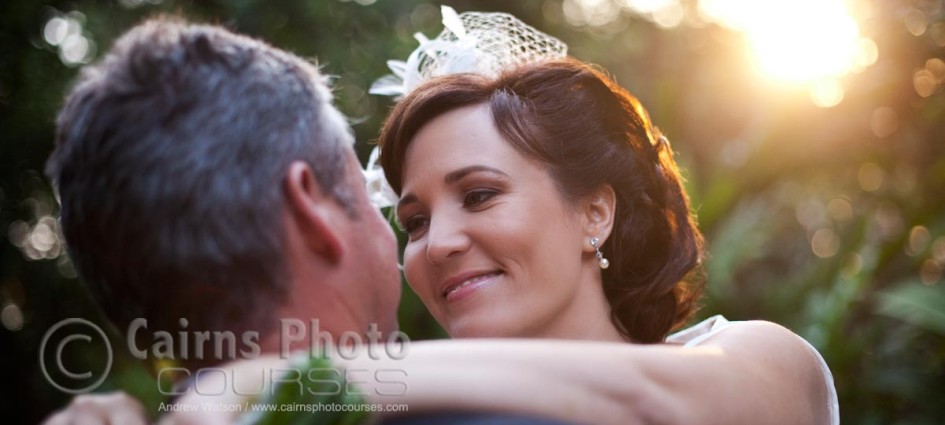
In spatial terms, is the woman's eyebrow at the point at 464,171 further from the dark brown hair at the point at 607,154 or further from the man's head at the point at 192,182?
the man's head at the point at 192,182

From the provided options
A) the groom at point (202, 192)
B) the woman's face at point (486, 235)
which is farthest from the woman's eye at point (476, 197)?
the groom at point (202, 192)

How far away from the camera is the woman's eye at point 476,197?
2.92 m

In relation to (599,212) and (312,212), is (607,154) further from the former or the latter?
(312,212)

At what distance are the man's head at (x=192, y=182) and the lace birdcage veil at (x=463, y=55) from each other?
149 cm

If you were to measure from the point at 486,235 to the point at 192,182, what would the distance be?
130cm

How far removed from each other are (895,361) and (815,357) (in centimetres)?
508

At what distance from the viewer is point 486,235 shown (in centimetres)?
287

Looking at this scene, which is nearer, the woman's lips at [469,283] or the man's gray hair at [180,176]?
the man's gray hair at [180,176]

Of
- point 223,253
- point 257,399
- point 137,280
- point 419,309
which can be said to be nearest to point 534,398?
point 257,399

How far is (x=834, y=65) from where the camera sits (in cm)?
840

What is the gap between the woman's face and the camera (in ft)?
9.48

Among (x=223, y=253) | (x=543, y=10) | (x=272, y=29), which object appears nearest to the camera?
(x=223, y=253)

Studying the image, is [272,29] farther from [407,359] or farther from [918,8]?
[407,359]

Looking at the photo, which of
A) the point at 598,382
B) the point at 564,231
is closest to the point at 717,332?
the point at 564,231
